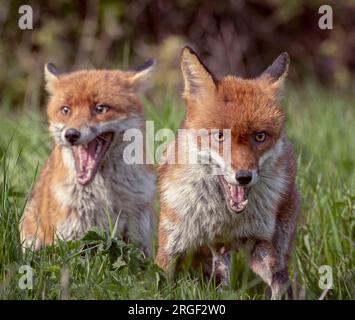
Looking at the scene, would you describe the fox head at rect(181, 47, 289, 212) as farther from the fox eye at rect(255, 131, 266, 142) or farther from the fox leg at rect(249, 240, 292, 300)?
the fox leg at rect(249, 240, 292, 300)

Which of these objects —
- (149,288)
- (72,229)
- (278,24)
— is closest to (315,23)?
(278,24)

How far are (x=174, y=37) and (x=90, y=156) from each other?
717cm

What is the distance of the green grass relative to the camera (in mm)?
4953

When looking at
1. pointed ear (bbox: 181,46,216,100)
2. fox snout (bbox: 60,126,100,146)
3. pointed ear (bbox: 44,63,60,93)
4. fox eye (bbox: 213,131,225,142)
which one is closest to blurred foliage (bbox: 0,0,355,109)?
pointed ear (bbox: 44,63,60,93)

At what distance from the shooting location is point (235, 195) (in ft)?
17.0

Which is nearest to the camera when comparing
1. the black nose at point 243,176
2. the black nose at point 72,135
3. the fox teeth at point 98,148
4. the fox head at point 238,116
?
the black nose at point 243,176

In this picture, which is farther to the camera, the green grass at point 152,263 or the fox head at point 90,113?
the fox head at point 90,113

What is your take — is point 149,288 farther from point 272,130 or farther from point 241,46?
point 241,46

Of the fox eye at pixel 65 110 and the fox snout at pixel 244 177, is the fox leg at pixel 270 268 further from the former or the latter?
the fox eye at pixel 65 110

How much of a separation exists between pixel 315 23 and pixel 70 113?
860 cm

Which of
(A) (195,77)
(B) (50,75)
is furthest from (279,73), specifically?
(B) (50,75)

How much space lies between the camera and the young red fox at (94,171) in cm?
632

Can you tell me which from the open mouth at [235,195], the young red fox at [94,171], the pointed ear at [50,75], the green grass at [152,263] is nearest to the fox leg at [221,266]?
the green grass at [152,263]

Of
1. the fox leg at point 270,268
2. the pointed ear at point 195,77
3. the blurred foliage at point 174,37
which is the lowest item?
the fox leg at point 270,268
